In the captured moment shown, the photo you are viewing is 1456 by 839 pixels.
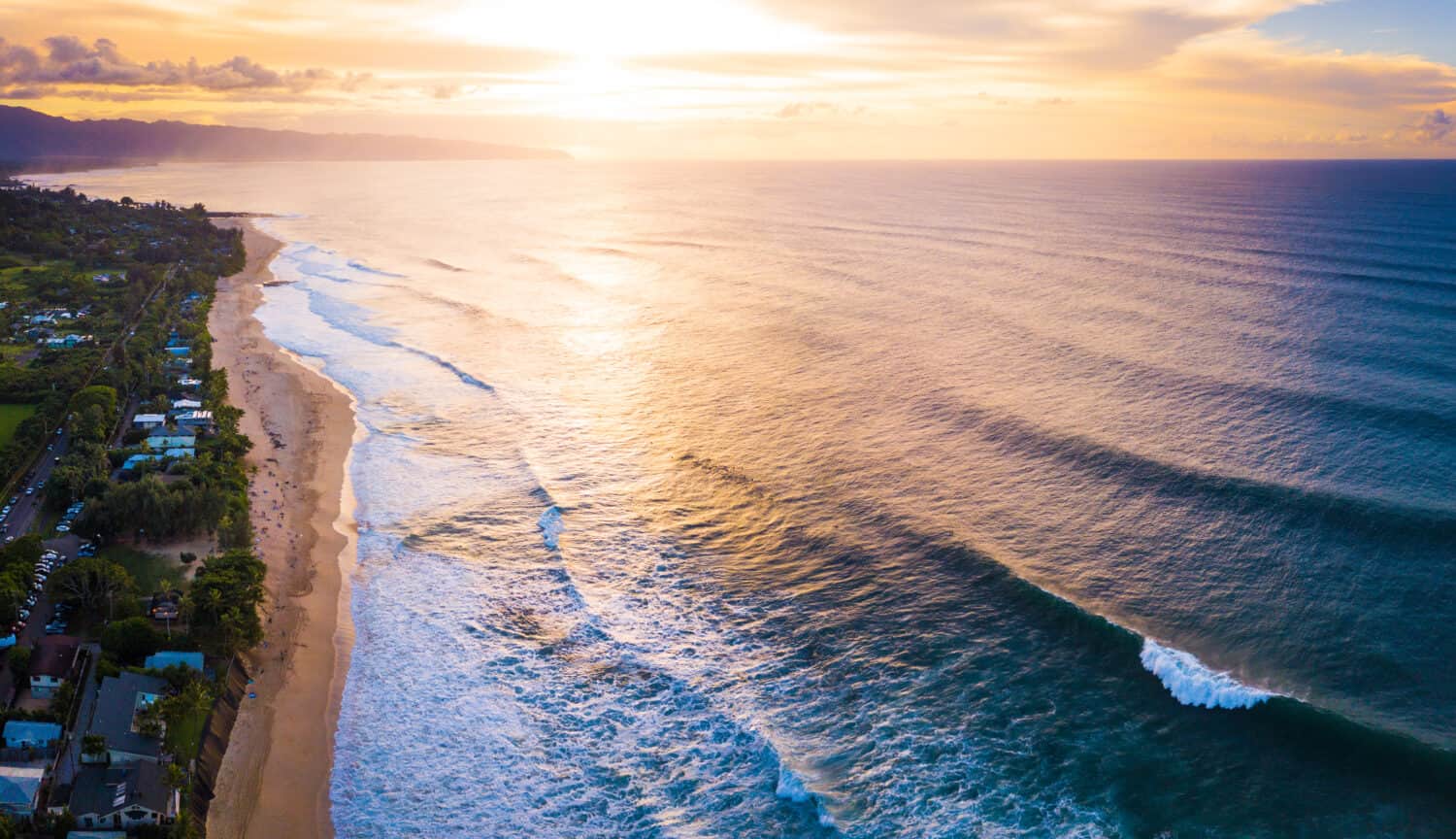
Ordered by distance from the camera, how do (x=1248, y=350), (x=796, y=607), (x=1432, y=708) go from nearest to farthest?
(x=1432, y=708) → (x=796, y=607) → (x=1248, y=350)

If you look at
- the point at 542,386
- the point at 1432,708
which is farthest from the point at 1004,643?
the point at 542,386

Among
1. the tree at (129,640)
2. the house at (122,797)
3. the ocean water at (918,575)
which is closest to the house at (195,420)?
the ocean water at (918,575)

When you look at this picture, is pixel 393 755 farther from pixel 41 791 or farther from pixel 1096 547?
pixel 1096 547

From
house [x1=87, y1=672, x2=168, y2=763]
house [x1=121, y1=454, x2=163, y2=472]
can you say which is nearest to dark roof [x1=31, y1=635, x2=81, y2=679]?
house [x1=87, y1=672, x2=168, y2=763]

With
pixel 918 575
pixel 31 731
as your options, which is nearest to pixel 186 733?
pixel 31 731

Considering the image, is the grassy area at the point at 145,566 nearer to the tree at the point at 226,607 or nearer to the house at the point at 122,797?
the tree at the point at 226,607

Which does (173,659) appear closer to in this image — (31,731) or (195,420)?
(31,731)
